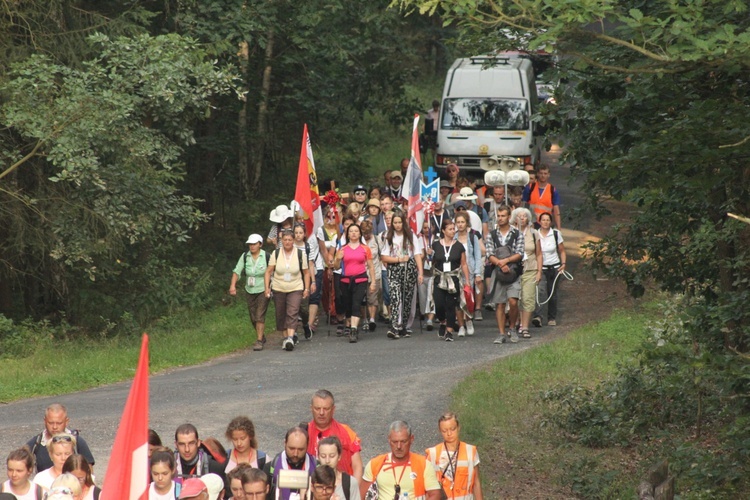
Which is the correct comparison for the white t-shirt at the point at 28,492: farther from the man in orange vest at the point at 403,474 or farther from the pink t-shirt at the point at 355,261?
the pink t-shirt at the point at 355,261

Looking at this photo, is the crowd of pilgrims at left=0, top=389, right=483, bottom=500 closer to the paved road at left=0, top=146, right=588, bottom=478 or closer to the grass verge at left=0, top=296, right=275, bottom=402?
the paved road at left=0, top=146, right=588, bottom=478

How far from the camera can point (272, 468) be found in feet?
27.1

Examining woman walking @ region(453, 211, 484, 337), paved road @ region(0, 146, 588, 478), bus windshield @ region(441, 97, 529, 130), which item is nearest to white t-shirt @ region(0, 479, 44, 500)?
paved road @ region(0, 146, 588, 478)

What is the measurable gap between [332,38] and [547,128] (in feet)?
42.6

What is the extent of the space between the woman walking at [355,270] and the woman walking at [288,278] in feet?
2.39

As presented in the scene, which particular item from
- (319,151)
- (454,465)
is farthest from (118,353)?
(319,151)

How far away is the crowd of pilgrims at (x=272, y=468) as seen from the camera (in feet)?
24.9

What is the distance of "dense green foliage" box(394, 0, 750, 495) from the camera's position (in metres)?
7.36

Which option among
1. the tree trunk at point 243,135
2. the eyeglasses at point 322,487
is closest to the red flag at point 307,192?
the tree trunk at point 243,135

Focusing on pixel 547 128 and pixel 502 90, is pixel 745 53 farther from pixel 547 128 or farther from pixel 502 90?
pixel 502 90

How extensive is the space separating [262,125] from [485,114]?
534 centimetres

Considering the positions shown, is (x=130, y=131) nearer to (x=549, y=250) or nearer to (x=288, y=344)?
(x=288, y=344)

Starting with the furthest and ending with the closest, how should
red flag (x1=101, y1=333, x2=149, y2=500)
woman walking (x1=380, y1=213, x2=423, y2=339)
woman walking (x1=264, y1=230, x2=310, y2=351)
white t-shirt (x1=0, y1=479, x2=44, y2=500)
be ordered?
woman walking (x1=380, y1=213, x2=423, y2=339)
woman walking (x1=264, y1=230, x2=310, y2=351)
white t-shirt (x1=0, y1=479, x2=44, y2=500)
red flag (x1=101, y1=333, x2=149, y2=500)

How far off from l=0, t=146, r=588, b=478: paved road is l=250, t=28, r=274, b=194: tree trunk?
9376mm
